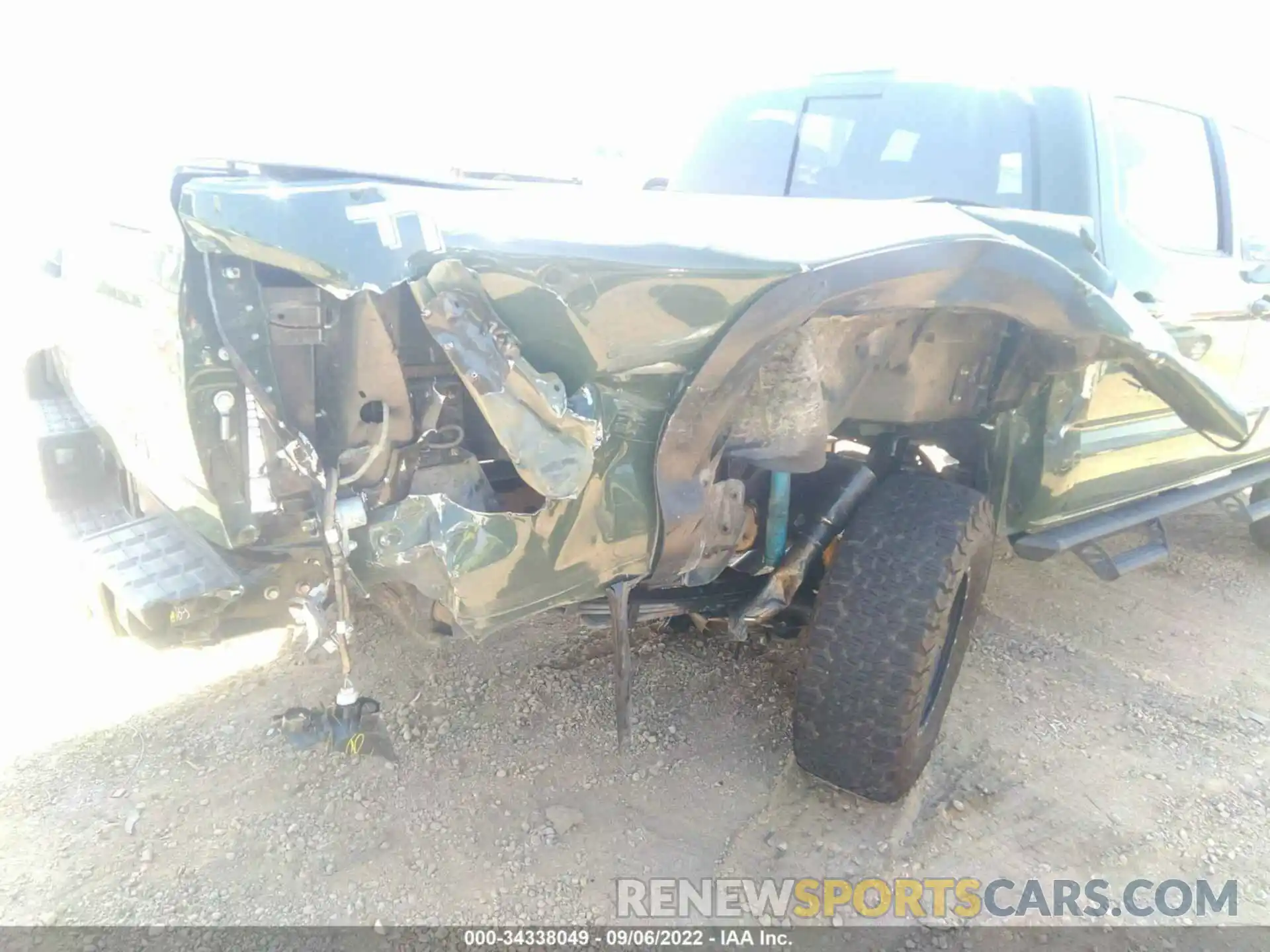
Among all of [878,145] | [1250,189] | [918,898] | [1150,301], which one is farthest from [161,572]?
[1250,189]

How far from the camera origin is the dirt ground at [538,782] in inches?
86.9

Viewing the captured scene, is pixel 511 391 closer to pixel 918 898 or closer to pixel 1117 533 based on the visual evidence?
pixel 918 898

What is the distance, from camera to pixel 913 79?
318cm

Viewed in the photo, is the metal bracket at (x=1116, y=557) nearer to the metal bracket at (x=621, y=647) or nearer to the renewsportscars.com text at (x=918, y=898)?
the renewsportscars.com text at (x=918, y=898)

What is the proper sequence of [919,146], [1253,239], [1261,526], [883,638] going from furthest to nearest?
[1261,526]
[1253,239]
[919,146]
[883,638]

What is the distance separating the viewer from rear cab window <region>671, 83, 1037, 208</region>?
2.96 meters

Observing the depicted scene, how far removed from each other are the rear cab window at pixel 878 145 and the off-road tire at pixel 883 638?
113cm

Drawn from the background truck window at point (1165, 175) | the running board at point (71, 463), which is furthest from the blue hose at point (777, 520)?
the running board at point (71, 463)

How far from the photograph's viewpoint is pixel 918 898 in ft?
7.41

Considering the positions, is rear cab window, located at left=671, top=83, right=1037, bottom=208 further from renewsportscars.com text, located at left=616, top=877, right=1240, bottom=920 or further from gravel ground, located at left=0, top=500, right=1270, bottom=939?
renewsportscars.com text, located at left=616, top=877, right=1240, bottom=920

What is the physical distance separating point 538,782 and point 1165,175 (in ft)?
9.96

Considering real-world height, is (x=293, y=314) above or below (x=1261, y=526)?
above

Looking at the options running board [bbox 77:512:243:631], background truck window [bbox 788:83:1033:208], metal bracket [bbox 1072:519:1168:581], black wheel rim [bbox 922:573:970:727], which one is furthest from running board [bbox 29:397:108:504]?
metal bracket [bbox 1072:519:1168:581]

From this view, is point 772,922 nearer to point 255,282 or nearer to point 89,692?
point 255,282
